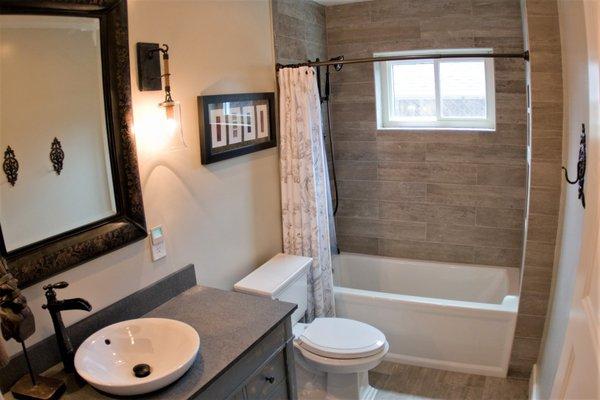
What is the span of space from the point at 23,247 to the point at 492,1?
3.17m

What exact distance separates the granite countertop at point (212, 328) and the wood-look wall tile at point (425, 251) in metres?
2.07

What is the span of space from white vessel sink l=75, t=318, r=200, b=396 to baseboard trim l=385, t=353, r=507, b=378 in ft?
6.36

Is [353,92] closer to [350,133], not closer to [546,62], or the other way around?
[350,133]

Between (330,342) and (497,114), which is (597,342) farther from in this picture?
(497,114)

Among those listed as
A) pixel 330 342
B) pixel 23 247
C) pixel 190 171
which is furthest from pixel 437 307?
pixel 23 247

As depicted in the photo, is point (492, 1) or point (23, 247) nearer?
point (23, 247)

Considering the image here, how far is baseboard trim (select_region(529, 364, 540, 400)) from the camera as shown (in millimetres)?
2869

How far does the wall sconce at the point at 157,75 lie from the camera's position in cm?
217

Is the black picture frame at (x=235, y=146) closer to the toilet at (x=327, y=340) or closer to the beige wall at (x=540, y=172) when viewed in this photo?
the toilet at (x=327, y=340)

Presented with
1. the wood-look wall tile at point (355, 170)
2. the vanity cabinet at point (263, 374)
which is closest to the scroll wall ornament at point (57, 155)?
the vanity cabinet at point (263, 374)

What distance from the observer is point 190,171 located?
2.52 metres

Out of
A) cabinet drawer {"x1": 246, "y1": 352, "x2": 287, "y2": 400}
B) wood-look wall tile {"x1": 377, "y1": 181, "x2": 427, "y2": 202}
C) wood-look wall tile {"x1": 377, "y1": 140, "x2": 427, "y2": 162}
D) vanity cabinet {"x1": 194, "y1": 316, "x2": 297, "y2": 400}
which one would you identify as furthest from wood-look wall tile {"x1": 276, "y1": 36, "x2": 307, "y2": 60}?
cabinet drawer {"x1": 246, "y1": 352, "x2": 287, "y2": 400}

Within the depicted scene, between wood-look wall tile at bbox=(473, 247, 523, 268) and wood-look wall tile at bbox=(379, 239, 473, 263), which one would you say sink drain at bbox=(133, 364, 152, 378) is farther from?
wood-look wall tile at bbox=(473, 247, 523, 268)

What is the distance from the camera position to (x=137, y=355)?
1.93 meters
